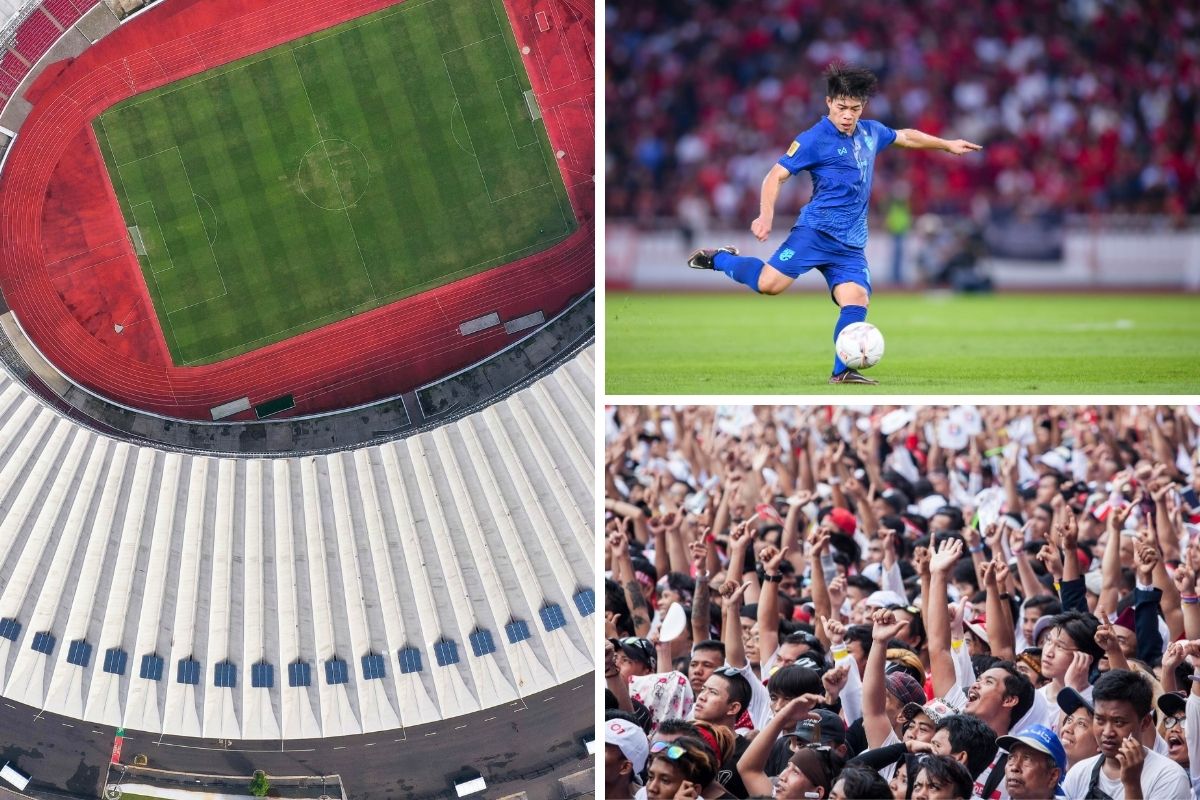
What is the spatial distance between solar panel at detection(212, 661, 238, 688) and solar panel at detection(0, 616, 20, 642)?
2250 millimetres

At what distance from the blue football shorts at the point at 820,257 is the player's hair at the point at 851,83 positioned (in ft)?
3.78

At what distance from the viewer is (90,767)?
1217 cm

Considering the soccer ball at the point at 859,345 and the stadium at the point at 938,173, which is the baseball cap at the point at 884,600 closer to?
the soccer ball at the point at 859,345

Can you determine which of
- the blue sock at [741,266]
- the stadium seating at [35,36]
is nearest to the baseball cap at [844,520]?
the blue sock at [741,266]

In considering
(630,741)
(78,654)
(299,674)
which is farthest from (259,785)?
(630,741)

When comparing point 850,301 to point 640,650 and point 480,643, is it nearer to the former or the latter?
point 640,650

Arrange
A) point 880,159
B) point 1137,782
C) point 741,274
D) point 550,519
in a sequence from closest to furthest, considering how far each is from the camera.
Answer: point 1137,782 < point 741,274 < point 550,519 < point 880,159

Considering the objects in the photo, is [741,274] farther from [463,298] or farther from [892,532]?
[463,298]

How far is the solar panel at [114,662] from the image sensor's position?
11.9 m

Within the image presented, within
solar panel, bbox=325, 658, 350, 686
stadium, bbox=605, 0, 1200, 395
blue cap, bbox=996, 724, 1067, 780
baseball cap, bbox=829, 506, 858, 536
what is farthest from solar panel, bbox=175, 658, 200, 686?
blue cap, bbox=996, 724, 1067, 780

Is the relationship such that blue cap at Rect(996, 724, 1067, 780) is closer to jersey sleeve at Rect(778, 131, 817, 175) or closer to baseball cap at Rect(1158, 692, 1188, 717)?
baseball cap at Rect(1158, 692, 1188, 717)

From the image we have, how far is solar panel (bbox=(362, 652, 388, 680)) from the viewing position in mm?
11797

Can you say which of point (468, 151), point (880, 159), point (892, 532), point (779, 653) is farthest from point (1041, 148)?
point (779, 653)

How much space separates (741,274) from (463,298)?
14.8ft
